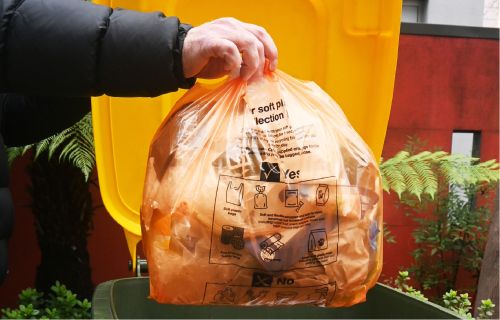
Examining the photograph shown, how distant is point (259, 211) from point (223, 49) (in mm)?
288

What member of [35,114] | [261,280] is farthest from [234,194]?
[35,114]

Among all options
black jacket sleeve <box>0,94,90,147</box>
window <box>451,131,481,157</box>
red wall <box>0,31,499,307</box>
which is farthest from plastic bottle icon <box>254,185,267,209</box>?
window <box>451,131,481,157</box>

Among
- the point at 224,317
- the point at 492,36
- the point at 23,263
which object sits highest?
the point at 492,36

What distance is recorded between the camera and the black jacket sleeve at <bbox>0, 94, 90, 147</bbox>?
1.32 meters

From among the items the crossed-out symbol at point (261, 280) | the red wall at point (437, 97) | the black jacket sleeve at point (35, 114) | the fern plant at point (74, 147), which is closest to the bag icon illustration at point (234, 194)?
the crossed-out symbol at point (261, 280)

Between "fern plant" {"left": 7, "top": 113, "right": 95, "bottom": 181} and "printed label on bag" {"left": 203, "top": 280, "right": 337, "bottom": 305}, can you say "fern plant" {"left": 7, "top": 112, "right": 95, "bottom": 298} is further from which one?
"printed label on bag" {"left": 203, "top": 280, "right": 337, "bottom": 305}

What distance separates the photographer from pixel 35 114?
4.41 feet

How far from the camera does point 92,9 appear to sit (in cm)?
100

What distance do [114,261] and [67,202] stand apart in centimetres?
69

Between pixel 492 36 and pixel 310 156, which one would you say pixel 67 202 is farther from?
pixel 492 36

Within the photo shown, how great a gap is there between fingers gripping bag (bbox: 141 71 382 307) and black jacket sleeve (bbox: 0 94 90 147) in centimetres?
30

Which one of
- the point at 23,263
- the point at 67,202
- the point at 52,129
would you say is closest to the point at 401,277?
the point at 67,202

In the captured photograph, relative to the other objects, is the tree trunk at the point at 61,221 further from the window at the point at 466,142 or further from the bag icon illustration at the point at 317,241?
the window at the point at 466,142

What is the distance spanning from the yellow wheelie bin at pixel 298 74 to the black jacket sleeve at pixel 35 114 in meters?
0.20
